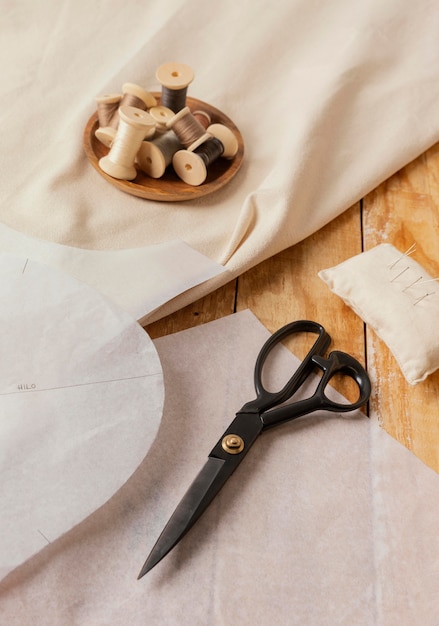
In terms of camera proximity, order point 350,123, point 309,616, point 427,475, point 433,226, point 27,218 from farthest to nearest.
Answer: point 350,123, point 433,226, point 27,218, point 427,475, point 309,616

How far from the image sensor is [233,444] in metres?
0.68

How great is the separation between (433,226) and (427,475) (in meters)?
0.46

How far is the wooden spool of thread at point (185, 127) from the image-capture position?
3.08 ft

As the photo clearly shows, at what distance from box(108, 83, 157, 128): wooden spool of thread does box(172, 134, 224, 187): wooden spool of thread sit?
11 centimetres

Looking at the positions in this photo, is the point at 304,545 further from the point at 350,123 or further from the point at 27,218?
the point at 350,123

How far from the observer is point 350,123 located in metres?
1.14

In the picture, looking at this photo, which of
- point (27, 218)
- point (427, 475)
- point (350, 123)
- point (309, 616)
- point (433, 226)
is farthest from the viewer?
point (350, 123)

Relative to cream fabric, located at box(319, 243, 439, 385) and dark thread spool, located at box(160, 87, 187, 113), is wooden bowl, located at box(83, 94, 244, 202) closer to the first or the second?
dark thread spool, located at box(160, 87, 187, 113)

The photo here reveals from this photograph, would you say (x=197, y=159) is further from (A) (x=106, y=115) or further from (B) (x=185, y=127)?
(A) (x=106, y=115)

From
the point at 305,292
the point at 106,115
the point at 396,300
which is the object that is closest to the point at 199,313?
the point at 305,292

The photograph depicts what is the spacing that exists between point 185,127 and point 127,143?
10cm

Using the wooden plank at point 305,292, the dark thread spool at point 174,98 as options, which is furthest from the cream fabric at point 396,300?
the dark thread spool at point 174,98

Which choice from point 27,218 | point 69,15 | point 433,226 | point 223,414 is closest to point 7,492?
point 223,414

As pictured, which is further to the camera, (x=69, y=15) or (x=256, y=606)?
(x=69, y=15)
